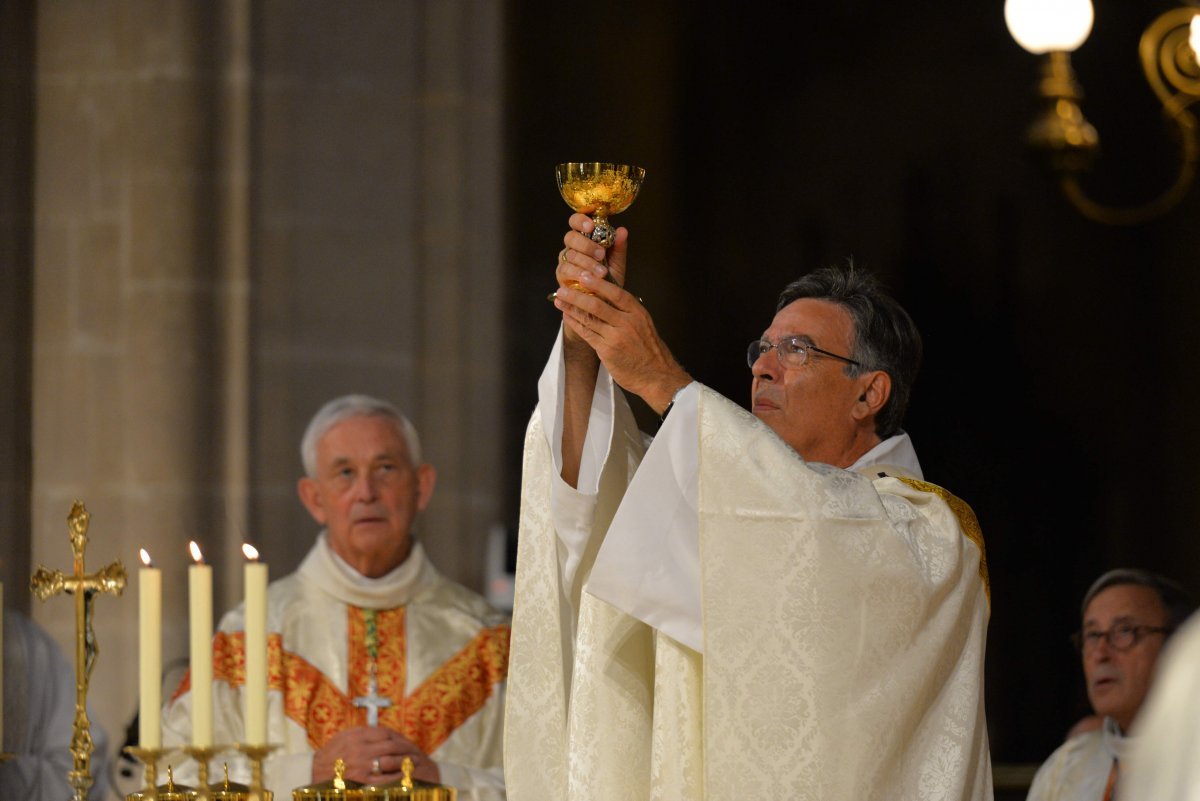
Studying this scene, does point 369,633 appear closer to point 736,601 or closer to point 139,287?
point 139,287

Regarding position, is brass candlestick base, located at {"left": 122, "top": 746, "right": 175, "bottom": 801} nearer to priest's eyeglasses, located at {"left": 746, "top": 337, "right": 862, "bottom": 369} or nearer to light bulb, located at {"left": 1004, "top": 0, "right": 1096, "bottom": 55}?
priest's eyeglasses, located at {"left": 746, "top": 337, "right": 862, "bottom": 369}

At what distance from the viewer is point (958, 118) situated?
855 cm

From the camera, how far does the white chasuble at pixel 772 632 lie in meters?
3.68

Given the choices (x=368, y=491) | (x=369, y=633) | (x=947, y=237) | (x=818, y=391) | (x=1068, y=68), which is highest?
(x=1068, y=68)

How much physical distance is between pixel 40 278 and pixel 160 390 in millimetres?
602

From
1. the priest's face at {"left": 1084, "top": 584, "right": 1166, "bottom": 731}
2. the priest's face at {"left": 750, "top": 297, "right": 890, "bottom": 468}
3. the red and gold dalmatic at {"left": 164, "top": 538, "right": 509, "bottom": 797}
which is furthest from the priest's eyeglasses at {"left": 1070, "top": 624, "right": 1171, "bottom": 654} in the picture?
the priest's face at {"left": 750, "top": 297, "right": 890, "bottom": 468}

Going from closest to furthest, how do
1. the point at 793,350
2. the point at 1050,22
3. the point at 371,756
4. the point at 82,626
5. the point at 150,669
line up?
the point at 150,669
the point at 82,626
the point at 793,350
the point at 371,756
the point at 1050,22

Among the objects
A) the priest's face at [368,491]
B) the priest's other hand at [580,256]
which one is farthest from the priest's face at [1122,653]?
the priest's other hand at [580,256]

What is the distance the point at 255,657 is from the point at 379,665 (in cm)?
300

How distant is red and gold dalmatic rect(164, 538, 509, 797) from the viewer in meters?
5.79

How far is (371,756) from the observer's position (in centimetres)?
530

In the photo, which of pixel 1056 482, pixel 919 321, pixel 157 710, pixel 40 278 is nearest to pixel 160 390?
pixel 40 278

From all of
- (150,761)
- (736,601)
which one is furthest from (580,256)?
(150,761)

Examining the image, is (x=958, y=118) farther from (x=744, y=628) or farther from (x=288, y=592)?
(x=744, y=628)
